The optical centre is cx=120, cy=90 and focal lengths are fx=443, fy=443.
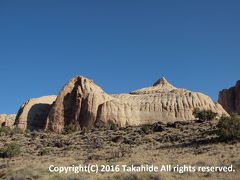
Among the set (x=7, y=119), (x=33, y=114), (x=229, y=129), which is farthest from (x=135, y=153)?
(x=7, y=119)

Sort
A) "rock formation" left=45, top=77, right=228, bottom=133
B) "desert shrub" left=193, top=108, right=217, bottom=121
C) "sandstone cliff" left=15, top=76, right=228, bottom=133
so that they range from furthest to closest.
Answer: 1. "sandstone cliff" left=15, top=76, right=228, bottom=133
2. "rock formation" left=45, top=77, right=228, bottom=133
3. "desert shrub" left=193, top=108, right=217, bottom=121

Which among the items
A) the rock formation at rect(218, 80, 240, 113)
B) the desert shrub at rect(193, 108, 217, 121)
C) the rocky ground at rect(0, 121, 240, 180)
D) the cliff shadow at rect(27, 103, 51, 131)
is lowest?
the rocky ground at rect(0, 121, 240, 180)

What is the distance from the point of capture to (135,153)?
38.5 meters

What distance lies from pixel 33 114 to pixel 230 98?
60.2 metres

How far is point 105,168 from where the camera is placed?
30.4 metres

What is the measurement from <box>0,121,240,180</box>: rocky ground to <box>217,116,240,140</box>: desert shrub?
882mm

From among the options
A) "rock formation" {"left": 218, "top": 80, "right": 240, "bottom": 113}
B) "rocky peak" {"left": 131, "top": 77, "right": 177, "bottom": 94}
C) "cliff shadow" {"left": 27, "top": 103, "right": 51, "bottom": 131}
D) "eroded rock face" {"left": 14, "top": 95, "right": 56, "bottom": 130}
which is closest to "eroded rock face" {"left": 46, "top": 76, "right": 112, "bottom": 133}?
"cliff shadow" {"left": 27, "top": 103, "right": 51, "bottom": 131}

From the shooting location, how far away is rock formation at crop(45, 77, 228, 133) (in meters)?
81.6

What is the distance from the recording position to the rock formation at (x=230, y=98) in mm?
121800

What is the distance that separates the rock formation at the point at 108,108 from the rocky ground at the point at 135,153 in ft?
64.6

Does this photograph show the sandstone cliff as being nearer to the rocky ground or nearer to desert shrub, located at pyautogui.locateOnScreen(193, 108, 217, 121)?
desert shrub, located at pyautogui.locateOnScreen(193, 108, 217, 121)

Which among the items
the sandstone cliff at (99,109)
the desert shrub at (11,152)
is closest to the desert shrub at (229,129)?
the desert shrub at (11,152)

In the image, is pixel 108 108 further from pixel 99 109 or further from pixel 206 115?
pixel 206 115

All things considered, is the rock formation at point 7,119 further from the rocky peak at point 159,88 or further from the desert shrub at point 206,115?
the desert shrub at point 206,115
